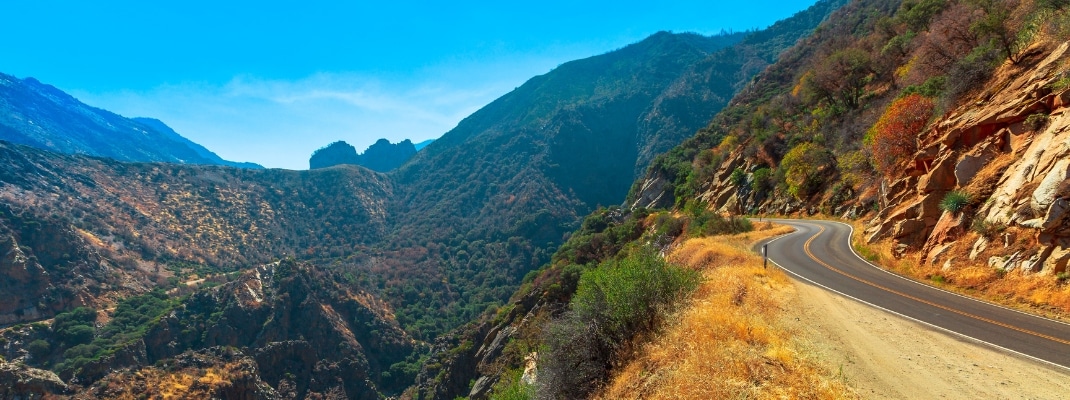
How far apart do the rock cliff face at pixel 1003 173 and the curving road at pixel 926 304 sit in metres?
1.56

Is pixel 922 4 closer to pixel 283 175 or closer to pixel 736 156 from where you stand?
pixel 736 156

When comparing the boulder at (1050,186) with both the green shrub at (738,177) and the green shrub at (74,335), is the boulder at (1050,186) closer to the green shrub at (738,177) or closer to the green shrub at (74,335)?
the green shrub at (738,177)

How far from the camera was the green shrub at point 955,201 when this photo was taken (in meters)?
14.3

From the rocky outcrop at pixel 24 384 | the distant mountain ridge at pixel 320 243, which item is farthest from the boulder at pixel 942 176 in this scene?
the rocky outcrop at pixel 24 384

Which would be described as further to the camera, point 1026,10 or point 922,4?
point 922,4

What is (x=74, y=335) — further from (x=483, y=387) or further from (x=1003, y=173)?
(x=1003, y=173)

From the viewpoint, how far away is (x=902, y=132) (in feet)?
74.9

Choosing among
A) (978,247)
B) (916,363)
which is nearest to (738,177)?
(978,247)

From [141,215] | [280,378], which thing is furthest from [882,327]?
[141,215]

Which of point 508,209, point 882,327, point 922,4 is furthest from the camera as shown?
point 508,209

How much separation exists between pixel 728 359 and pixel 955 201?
12669mm

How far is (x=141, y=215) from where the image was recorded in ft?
273

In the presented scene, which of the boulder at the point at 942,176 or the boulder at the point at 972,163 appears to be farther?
the boulder at the point at 942,176

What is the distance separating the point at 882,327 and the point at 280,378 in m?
59.2
